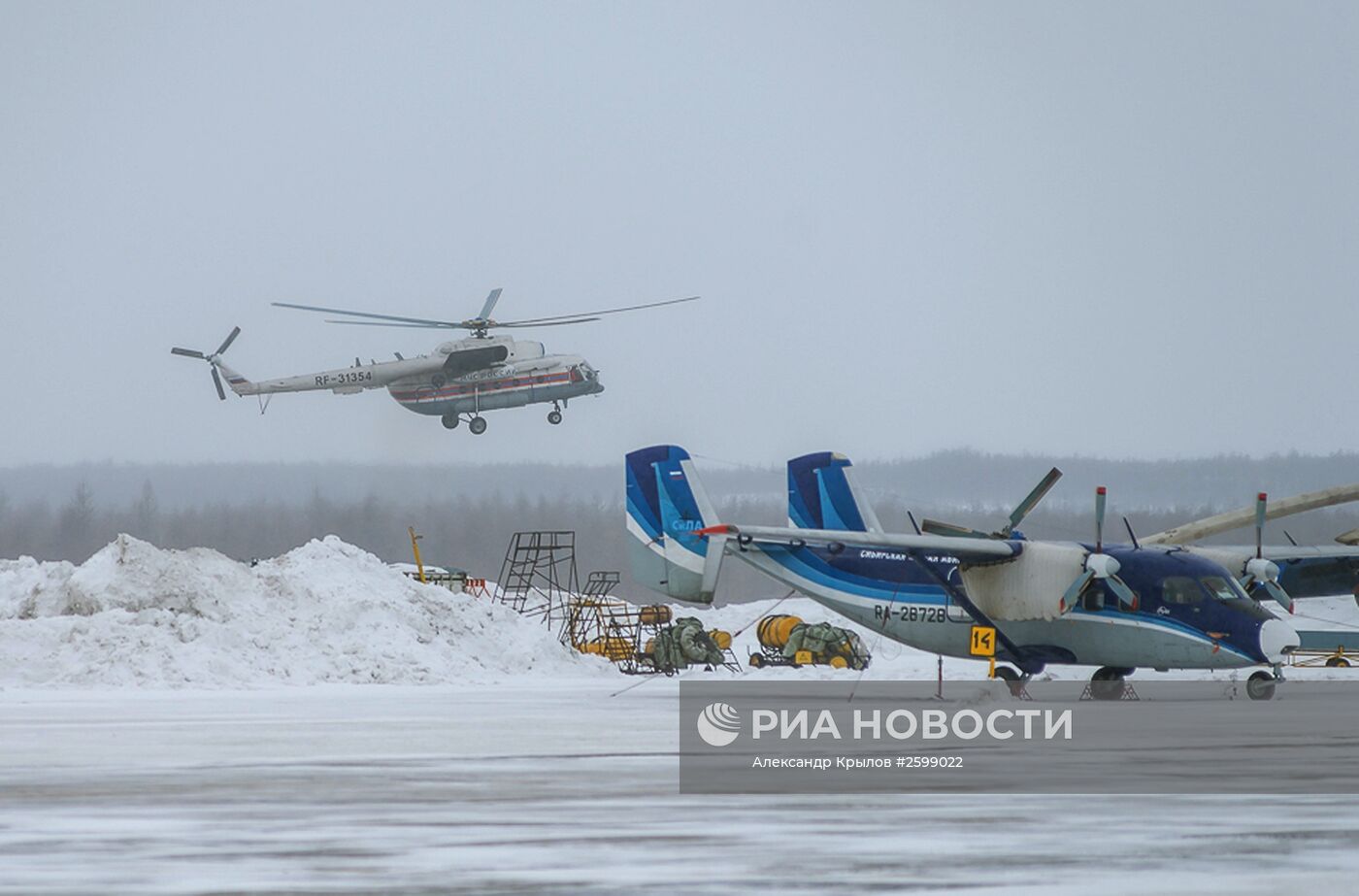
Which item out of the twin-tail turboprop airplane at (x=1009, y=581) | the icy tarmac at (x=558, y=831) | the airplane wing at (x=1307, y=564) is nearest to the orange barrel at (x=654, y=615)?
the twin-tail turboprop airplane at (x=1009, y=581)

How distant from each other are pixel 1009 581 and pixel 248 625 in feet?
68.1

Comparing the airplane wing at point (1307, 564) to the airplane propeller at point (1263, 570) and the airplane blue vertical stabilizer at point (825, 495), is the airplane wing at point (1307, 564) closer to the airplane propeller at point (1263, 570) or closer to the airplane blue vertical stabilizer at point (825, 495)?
the airplane propeller at point (1263, 570)

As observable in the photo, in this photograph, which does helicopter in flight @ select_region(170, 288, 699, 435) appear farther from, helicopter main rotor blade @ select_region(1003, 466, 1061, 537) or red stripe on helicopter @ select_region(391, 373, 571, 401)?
helicopter main rotor blade @ select_region(1003, 466, 1061, 537)

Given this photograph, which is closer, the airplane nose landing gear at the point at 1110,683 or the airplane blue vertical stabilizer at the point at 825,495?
the airplane nose landing gear at the point at 1110,683

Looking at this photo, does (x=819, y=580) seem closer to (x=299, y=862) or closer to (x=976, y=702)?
(x=976, y=702)

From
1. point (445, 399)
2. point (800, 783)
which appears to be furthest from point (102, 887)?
point (445, 399)

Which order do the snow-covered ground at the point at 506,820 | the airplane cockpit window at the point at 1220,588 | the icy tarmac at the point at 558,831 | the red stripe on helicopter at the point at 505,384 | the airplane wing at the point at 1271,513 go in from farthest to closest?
the red stripe on helicopter at the point at 505,384 < the airplane wing at the point at 1271,513 < the airplane cockpit window at the point at 1220,588 < the snow-covered ground at the point at 506,820 < the icy tarmac at the point at 558,831

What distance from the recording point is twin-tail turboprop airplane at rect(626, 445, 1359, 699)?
31.0m

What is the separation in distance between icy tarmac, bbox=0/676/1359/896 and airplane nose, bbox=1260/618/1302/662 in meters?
15.2

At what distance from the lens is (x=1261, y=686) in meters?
31.2

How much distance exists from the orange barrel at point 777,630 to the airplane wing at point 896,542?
22.0m

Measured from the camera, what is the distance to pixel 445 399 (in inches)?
2510

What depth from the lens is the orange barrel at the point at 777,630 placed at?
2130 inches

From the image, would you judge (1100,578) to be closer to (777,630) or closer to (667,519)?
(667,519)
